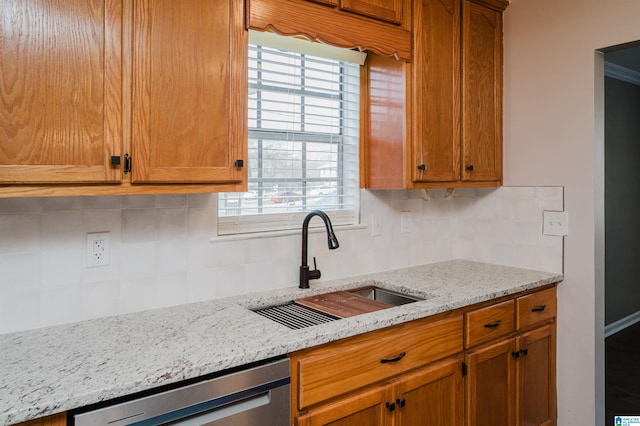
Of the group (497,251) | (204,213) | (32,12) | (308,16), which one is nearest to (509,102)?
(497,251)

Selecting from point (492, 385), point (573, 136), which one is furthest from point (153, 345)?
point (573, 136)

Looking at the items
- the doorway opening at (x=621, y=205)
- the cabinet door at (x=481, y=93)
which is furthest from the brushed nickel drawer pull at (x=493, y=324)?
the doorway opening at (x=621, y=205)

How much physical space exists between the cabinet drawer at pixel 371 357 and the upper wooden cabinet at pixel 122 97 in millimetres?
669

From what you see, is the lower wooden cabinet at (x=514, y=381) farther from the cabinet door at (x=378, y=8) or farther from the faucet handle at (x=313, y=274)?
the cabinet door at (x=378, y=8)

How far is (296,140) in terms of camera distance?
7.36 feet

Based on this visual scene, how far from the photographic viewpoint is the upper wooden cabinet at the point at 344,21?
5.64ft

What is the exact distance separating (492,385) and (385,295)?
0.62 meters

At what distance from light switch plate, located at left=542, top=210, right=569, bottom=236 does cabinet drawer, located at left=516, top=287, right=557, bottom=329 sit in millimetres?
304

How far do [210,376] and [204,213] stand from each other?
2.58 feet

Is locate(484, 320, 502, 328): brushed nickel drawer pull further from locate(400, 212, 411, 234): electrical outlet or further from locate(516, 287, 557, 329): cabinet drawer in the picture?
locate(400, 212, 411, 234): electrical outlet

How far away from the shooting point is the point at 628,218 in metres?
4.69

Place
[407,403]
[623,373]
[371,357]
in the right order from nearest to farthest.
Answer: [371,357] < [407,403] < [623,373]

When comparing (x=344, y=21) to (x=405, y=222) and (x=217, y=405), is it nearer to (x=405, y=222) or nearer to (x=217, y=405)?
(x=405, y=222)

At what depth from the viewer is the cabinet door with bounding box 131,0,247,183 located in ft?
4.74
